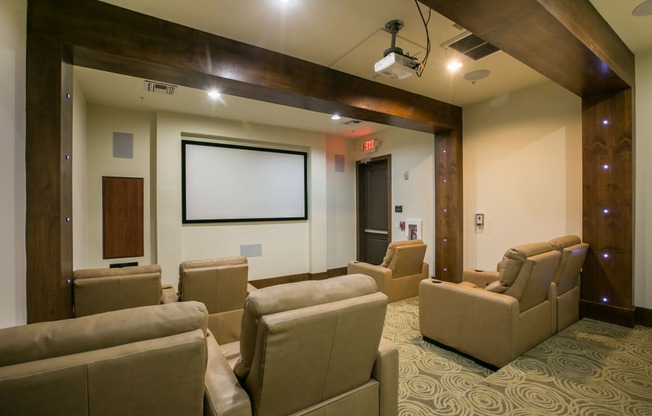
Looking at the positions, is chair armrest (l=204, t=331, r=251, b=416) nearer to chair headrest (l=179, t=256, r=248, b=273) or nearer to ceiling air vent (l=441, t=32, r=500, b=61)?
chair headrest (l=179, t=256, r=248, b=273)

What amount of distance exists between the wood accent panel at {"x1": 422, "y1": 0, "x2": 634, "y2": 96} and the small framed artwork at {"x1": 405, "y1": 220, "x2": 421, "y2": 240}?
9.45 ft

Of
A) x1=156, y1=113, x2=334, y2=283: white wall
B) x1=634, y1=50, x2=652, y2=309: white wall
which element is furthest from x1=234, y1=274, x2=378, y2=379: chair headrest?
x1=156, y1=113, x2=334, y2=283: white wall

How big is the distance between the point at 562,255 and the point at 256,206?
447 cm

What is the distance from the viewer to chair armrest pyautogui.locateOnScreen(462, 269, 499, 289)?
360 cm

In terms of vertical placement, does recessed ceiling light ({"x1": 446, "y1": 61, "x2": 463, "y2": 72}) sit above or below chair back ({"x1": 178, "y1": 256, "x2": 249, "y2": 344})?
above

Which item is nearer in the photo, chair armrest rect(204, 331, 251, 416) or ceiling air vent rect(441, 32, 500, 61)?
chair armrest rect(204, 331, 251, 416)

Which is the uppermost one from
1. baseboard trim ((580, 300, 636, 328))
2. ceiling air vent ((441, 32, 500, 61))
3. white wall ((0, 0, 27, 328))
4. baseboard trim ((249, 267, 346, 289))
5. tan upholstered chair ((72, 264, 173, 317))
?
ceiling air vent ((441, 32, 500, 61))

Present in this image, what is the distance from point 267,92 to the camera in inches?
120

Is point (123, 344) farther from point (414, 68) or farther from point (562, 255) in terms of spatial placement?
point (562, 255)

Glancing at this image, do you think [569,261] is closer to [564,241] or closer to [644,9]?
[564,241]

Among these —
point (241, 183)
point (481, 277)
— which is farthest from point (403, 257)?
point (241, 183)

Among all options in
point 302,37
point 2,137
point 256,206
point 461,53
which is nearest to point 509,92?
point 461,53

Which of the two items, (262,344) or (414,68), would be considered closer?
(262,344)

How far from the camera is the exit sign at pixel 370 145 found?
613 centimetres
